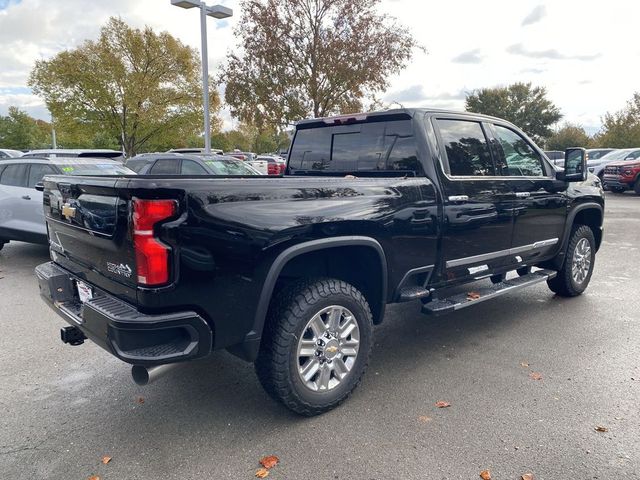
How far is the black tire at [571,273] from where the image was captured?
17.4ft

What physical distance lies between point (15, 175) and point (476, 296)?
708 centimetres

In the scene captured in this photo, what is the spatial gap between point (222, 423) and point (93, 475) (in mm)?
767

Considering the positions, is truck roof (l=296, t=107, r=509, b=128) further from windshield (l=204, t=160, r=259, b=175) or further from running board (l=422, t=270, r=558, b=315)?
windshield (l=204, t=160, r=259, b=175)

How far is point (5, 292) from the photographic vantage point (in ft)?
19.3

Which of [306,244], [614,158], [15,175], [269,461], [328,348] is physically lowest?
[269,461]

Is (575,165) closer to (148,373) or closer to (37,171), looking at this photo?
(148,373)

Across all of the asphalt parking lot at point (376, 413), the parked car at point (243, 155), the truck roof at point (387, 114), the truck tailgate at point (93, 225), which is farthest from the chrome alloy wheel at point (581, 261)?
the parked car at point (243, 155)

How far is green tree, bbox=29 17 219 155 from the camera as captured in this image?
24.4m

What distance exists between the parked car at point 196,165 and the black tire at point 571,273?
641 centimetres

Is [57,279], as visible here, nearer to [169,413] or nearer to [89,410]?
[89,410]

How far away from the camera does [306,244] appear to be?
9.46ft

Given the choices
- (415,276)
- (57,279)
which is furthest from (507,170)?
(57,279)

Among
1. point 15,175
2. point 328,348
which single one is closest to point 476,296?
point 328,348

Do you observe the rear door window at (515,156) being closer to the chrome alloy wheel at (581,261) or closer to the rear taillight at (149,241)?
the chrome alloy wheel at (581,261)
